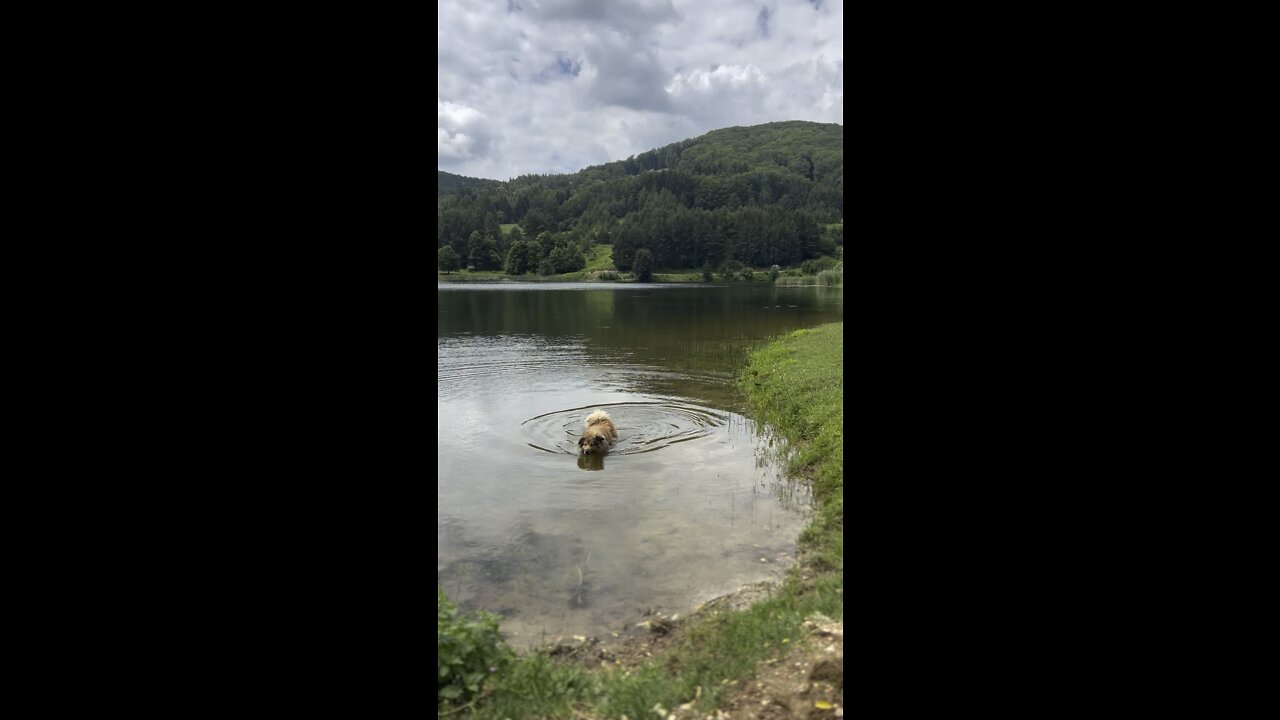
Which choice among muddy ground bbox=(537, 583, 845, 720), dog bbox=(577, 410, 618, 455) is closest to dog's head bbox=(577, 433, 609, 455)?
dog bbox=(577, 410, 618, 455)

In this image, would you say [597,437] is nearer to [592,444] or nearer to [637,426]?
[592,444]

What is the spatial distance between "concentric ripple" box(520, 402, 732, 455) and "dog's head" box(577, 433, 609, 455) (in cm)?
20

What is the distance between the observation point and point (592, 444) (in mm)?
14008

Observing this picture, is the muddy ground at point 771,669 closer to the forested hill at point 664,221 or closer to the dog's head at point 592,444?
the dog's head at point 592,444

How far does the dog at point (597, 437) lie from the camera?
1400 cm

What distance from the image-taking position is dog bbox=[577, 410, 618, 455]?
14.0 m

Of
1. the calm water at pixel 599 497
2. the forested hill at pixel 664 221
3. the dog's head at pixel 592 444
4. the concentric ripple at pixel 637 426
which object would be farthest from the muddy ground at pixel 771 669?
the forested hill at pixel 664 221

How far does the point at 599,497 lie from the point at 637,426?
203 inches

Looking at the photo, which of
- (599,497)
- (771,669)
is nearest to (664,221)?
(599,497)

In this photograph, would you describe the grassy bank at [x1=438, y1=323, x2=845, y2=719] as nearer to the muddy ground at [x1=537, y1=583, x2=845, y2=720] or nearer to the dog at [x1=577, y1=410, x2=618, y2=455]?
the muddy ground at [x1=537, y1=583, x2=845, y2=720]

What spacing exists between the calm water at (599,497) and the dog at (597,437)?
0.26 m
